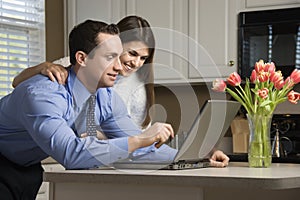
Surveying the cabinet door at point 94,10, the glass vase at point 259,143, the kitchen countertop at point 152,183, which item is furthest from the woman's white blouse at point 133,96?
the cabinet door at point 94,10

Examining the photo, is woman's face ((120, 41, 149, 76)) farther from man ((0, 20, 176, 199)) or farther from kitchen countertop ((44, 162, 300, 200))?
kitchen countertop ((44, 162, 300, 200))

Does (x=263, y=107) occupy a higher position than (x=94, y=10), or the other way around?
(x=94, y=10)

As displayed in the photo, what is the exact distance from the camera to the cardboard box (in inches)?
154

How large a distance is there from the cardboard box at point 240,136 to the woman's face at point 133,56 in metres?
2.13

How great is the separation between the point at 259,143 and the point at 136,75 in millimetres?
466

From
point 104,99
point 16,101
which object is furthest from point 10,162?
point 104,99

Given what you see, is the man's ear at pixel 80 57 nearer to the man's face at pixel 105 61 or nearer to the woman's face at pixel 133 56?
the man's face at pixel 105 61

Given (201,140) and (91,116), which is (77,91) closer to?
(91,116)

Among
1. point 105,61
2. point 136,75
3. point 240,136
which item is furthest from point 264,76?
point 240,136

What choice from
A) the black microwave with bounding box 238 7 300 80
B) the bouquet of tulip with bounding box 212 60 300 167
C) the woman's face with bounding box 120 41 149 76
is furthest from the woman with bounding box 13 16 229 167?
the black microwave with bounding box 238 7 300 80

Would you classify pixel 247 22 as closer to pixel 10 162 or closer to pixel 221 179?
pixel 10 162

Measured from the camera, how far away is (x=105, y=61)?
1.75 meters

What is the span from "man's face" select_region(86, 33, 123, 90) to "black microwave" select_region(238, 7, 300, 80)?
208cm

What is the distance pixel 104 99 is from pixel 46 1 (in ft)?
8.74
